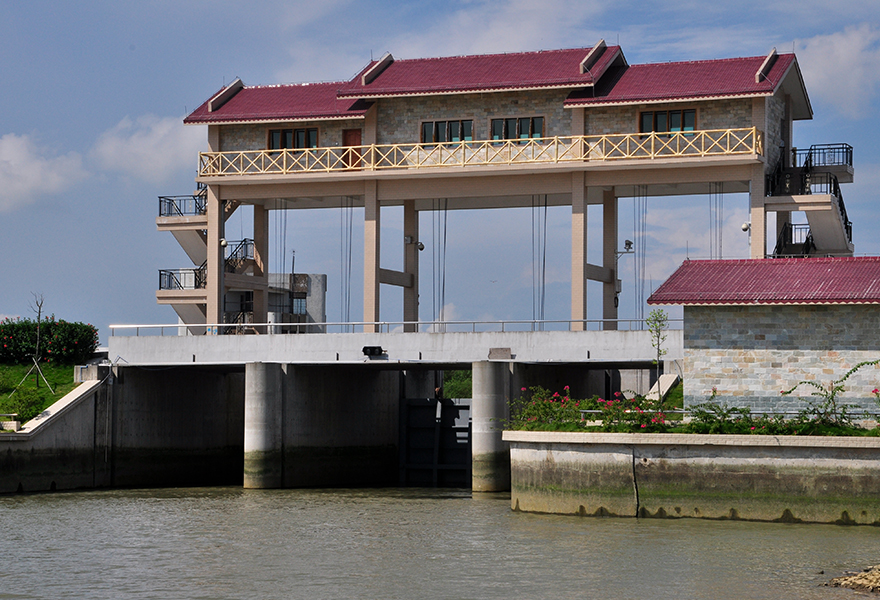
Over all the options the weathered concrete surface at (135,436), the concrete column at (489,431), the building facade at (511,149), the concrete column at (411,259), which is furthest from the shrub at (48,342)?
the concrete column at (489,431)

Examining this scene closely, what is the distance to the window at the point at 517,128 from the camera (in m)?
48.4

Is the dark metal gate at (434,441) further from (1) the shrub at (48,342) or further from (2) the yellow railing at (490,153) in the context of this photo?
(1) the shrub at (48,342)

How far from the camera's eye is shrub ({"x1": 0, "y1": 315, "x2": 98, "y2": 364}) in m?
46.8

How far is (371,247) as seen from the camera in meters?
49.1

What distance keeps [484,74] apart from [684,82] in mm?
7549

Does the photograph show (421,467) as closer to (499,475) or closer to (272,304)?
(499,475)

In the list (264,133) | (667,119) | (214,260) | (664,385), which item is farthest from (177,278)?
(664,385)

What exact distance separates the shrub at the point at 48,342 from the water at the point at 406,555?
1192 centimetres

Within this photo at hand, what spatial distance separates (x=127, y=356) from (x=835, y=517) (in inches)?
1052

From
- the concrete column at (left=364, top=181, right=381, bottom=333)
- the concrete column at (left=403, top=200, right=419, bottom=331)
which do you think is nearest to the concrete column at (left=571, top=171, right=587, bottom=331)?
the concrete column at (left=364, top=181, right=381, bottom=333)

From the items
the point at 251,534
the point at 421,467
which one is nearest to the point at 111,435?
the point at 421,467

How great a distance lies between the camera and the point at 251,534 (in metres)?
30.0

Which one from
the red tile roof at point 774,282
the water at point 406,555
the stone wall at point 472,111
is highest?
the stone wall at point 472,111

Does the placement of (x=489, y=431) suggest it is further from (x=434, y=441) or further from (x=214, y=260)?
(x=214, y=260)
